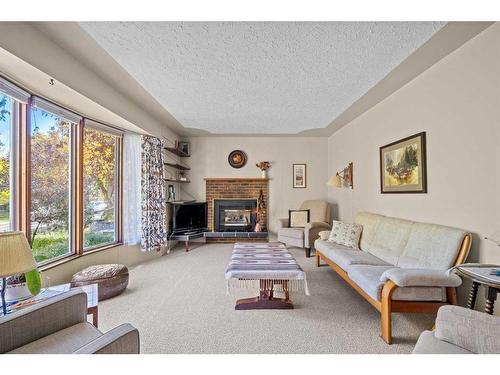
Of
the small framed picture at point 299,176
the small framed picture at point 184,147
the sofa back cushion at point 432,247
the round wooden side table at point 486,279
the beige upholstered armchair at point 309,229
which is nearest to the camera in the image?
the round wooden side table at point 486,279

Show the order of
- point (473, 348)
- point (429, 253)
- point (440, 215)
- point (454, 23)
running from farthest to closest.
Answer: point (440, 215), point (429, 253), point (454, 23), point (473, 348)

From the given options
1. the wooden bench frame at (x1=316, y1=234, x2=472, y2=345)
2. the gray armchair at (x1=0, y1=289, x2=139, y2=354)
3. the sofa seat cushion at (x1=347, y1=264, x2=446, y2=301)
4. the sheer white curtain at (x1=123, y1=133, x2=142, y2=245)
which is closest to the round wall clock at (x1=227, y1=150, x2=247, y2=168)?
the sheer white curtain at (x1=123, y1=133, x2=142, y2=245)

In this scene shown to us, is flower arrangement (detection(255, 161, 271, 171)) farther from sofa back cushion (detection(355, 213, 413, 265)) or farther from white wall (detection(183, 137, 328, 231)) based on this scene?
sofa back cushion (detection(355, 213, 413, 265))

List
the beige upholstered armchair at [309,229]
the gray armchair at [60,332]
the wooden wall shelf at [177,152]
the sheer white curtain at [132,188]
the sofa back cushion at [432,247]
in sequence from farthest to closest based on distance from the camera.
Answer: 1. the wooden wall shelf at [177,152]
2. the beige upholstered armchair at [309,229]
3. the sheer white curtain at [132,188]
4. the sofa back cushion at [432,247]
5. the gray armchair at [60,332]

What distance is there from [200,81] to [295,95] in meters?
1.19

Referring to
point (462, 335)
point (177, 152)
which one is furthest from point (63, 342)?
point (177, 152)

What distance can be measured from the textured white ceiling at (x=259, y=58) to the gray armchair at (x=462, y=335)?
1.90 m

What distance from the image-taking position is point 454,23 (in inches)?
68.2

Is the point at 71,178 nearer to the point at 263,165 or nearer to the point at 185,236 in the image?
the point at 185,236

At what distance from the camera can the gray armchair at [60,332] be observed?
1052 millimetres

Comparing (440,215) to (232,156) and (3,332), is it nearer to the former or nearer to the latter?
(3,332)

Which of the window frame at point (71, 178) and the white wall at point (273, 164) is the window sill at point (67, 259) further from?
the white wall at point (273, 164)

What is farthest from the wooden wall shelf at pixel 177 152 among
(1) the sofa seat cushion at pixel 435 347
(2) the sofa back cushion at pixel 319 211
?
(1) the sofa seat cushion at pixel 435 347
